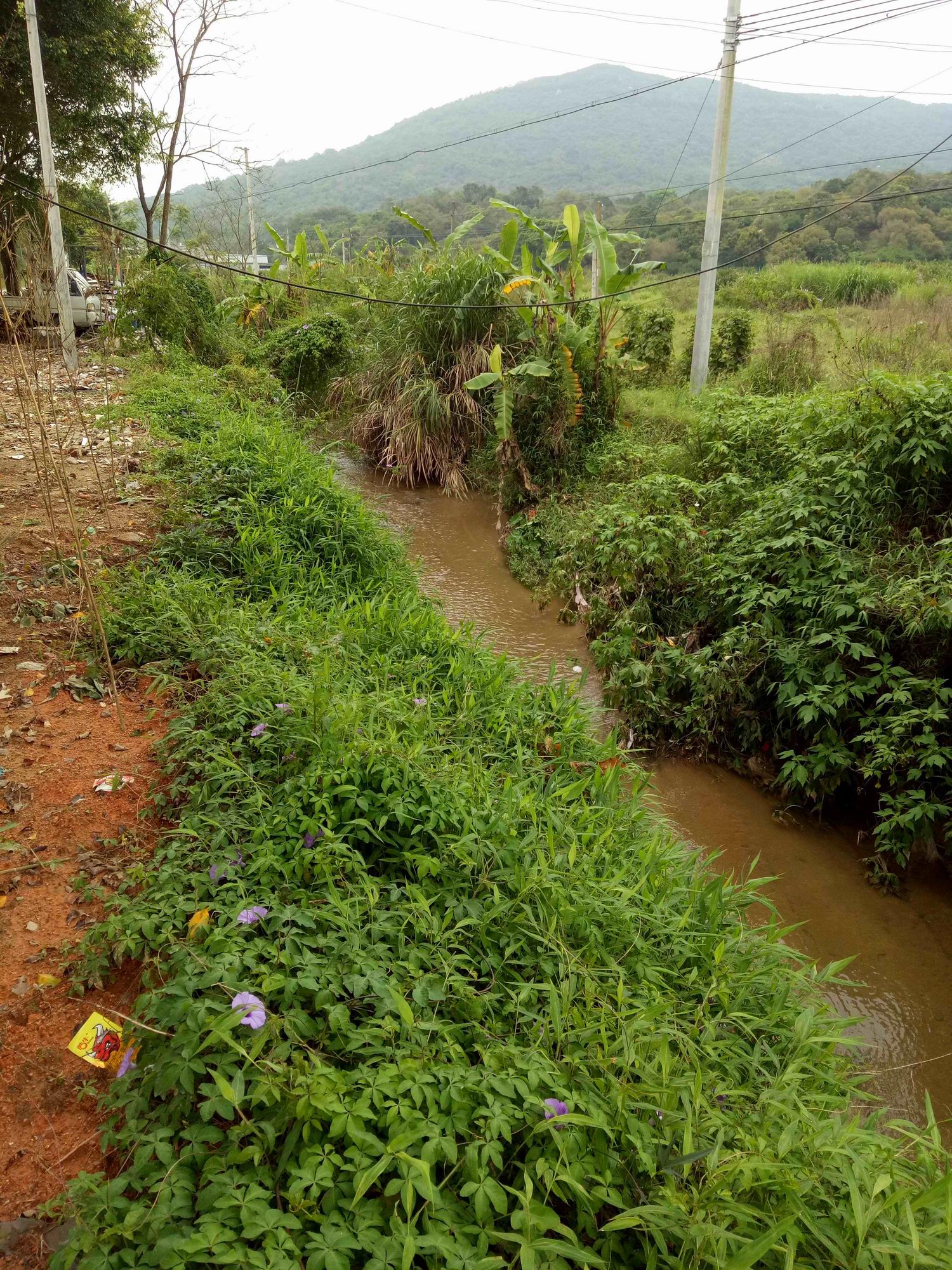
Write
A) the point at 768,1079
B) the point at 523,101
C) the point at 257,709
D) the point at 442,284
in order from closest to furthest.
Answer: the point at 768,1079 < the point at 257,709 < the point at 442,284 < the point at 523,101

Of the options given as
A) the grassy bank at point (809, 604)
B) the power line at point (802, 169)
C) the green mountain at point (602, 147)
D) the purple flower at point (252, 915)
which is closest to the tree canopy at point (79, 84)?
the power line at point (802, 169)

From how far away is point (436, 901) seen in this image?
2.60 m

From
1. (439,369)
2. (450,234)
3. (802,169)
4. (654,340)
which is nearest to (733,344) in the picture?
(654,340)

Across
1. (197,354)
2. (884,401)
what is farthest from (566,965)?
(197,354)

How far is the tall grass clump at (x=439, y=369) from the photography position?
9.43 m

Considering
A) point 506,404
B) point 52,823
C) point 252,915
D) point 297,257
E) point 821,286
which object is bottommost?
point 52,823

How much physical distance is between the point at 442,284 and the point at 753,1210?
964cm

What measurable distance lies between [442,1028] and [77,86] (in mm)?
17648

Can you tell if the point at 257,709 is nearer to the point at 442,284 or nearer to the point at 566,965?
the point at 566,965

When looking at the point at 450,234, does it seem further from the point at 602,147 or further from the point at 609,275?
the point at 602,147

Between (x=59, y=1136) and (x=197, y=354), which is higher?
(x=197, y=354)

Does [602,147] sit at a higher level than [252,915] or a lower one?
higher

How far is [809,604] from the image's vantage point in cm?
459

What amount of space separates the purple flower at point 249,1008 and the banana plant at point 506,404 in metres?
6.89
